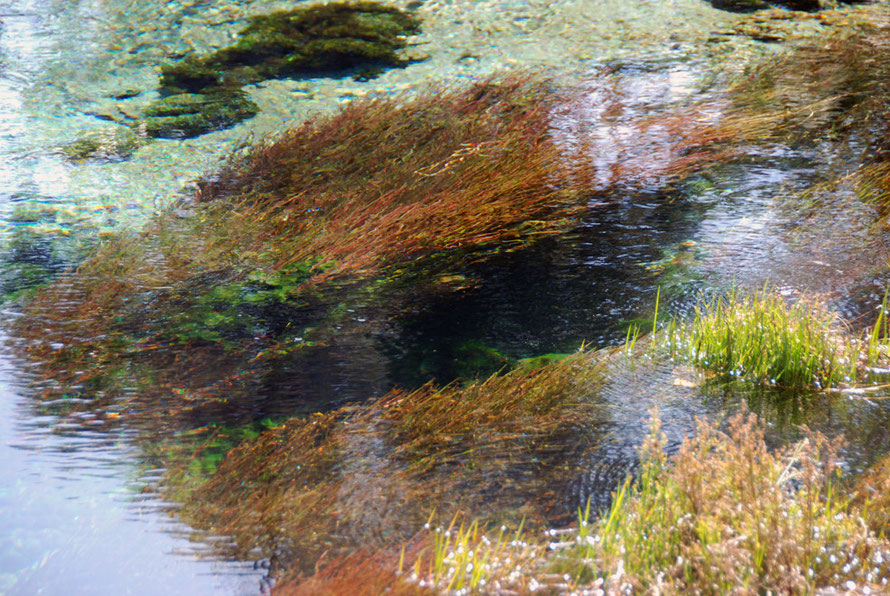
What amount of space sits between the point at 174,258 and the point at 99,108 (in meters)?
2.31

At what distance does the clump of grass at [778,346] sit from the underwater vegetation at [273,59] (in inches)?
146

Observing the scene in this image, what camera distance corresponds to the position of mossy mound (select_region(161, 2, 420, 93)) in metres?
5.46

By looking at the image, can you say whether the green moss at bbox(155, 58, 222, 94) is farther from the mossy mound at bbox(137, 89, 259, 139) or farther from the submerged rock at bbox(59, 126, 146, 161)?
the submerged rock at bbox(59, 126, 146, 161)

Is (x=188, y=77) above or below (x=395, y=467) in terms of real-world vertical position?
above

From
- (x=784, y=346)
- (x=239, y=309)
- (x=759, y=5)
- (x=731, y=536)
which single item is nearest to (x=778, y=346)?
(x=784, y=346)

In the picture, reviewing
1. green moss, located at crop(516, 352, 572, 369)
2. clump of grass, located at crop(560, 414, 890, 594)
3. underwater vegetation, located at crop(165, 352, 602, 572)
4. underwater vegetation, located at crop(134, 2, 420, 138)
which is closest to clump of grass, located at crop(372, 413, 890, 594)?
clump of grass, located at crop(560, 414, 890, 594)

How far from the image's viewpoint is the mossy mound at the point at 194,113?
4.67 m

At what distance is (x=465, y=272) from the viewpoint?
3.45 m

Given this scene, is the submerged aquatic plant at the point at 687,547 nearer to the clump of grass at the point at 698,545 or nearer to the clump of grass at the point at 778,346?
the clump of grass at the point at 698,545

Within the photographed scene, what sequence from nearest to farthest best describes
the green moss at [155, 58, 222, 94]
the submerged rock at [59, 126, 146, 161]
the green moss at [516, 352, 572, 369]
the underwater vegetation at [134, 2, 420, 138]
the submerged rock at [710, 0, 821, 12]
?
the green moss at [516, 352, 572, 369] < the submerged rock at [59, 126, 146, 161] < the underwater vegetation at [134, 2, 420, 138] < the green moss at [155, 58, 222, 94] < the submerged rock at [710, 0, 821, 12]

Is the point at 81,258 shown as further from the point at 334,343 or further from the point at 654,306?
the point at 654,306

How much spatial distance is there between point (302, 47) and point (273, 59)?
0.31 meters

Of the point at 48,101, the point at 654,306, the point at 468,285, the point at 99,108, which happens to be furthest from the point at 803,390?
the point at 48,101

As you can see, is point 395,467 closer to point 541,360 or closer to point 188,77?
point 541,360
